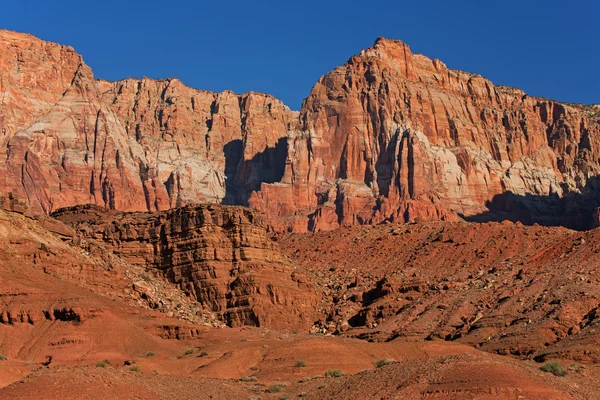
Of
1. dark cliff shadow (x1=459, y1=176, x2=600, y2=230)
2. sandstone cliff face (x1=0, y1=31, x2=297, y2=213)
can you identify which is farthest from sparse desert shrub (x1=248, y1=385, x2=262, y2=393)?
dark cliff shadow (x1=459, y1=176, x2=600, y2=230)

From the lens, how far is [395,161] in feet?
579

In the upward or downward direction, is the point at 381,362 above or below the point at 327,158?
below

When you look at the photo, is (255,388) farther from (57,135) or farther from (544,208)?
(544,208)

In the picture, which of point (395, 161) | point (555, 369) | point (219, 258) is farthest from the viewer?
point (395, 161)

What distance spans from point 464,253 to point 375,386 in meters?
61.0

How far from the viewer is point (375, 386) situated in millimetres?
45250

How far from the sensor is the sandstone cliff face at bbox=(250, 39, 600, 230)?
173 m

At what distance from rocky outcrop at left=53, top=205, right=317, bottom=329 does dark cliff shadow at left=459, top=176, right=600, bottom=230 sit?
273 ft

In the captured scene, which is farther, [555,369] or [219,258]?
[219,258]

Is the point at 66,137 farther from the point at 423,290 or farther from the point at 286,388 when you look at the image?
the point at 286,388

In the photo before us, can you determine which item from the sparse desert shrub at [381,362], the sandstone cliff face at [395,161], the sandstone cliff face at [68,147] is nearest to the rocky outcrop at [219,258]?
the sparse desert shrub at [381,362]

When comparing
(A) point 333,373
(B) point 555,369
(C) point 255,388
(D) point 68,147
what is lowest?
(C) point 255,388

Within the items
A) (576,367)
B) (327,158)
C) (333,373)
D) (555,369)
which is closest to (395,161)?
(327,158)

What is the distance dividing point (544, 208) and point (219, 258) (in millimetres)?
103342
